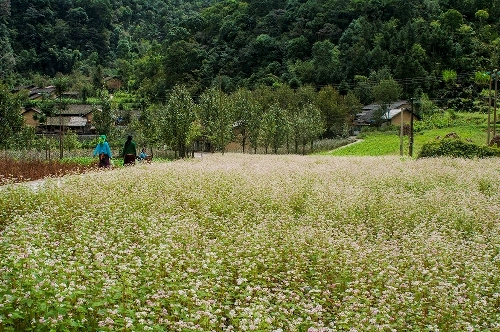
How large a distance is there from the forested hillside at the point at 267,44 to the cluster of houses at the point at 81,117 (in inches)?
310

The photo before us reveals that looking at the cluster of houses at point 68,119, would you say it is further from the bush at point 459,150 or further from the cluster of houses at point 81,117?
the bush at point 459,150

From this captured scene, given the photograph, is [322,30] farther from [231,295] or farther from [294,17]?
[231,295]

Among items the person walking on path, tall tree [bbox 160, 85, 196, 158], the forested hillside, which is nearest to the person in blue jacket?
the person walking on path

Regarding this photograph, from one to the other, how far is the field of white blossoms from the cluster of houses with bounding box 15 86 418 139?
55044 mm

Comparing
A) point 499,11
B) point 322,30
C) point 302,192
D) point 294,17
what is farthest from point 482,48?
point 302,192

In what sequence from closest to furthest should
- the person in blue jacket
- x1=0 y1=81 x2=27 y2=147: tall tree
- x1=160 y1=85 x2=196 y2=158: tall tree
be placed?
the person in blue jacket, x1=160 y1=85 x2=196 y2=158: tall tree, x1=0 y1=81 x2=27 y2=147: tall tree

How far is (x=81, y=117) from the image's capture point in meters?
90.8

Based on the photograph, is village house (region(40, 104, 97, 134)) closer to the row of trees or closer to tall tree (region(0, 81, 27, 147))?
the row of trees

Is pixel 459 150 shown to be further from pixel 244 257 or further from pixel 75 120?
pixel 75 120

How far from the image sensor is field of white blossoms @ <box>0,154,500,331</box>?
17.9 feet

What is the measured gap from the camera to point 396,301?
654 centimetres

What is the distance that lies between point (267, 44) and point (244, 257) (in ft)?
324

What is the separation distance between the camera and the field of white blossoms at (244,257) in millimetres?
5441

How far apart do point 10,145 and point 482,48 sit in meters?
75.2
